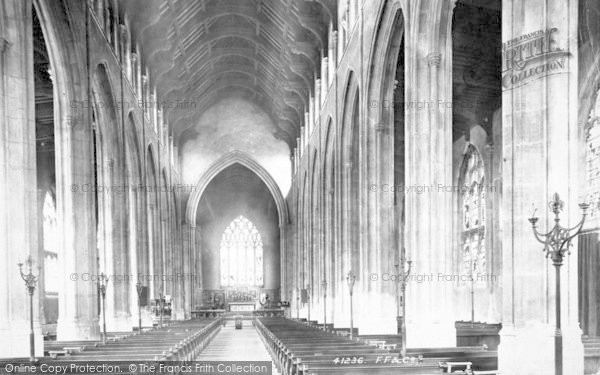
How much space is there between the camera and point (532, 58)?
8922 mm

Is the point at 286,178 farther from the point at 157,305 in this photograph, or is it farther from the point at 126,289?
the point at 126,289

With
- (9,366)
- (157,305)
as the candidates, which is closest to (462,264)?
(157,305)

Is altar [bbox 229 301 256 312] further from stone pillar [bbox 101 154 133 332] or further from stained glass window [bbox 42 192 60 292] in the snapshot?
stone pillar [bbox 101 154 133 332]

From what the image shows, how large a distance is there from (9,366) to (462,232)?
67.7ft

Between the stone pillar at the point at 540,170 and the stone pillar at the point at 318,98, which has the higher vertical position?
the stone pillar at the point at 318,98

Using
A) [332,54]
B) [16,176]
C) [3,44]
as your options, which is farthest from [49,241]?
[3,44]

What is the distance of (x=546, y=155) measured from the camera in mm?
8789

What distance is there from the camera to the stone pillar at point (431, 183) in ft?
43.7

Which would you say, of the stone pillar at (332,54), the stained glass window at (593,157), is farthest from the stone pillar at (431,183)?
the stone pillar at (332,54)

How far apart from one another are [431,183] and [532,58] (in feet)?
16.0

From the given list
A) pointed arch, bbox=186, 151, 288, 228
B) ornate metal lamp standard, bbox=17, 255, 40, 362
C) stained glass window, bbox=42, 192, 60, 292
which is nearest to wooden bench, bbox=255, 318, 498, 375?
ornate metal lamp standard, bbox=17, 255, 40, 362

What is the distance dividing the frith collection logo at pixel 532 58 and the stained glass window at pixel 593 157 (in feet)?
26.1

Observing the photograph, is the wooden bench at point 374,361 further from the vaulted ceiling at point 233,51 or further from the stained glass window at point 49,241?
the stained glass window at point 49,241

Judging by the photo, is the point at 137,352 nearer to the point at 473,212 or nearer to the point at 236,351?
the point at 236,351
